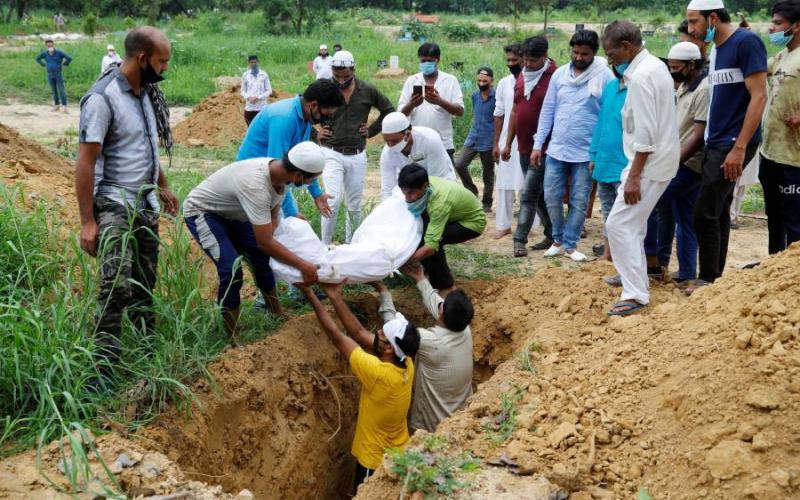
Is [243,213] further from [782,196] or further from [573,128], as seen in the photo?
[782,196]

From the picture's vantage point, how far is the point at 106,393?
146 inches

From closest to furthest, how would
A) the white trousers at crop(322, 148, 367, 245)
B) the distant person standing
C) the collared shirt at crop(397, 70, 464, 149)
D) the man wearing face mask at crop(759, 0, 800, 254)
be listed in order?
the man wearing face mask at crop(759, 0, 800, 254)
the white trousers at crop(322, 148, 367, 245)
the collared shirt at crop(397, 70, 464, 149)
the distant person standing

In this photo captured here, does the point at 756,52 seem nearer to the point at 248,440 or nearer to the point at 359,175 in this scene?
the point at 359,175

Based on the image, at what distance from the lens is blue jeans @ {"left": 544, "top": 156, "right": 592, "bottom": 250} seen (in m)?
6.13

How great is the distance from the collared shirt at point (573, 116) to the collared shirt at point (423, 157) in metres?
0.95

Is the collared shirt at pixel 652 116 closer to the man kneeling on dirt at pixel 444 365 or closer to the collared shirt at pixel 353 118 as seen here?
the man kneeling on dirt at pixel 444 365

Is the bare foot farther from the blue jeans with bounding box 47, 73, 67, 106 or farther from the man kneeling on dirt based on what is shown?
the blue jeans with bounding box 47, 73, 67, 106

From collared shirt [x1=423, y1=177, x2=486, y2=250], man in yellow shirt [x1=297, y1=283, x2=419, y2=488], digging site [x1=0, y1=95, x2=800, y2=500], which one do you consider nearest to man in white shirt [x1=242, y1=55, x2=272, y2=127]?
collared shirt [x1=423, y1=177, x2=486, y2=250]

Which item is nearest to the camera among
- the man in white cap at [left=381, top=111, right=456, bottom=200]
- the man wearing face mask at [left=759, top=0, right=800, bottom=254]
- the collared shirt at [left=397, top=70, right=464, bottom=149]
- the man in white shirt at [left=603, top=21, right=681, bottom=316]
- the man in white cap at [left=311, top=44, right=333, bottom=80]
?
the man in white shirt at [left=603, top=21, right=681, bottom=316]

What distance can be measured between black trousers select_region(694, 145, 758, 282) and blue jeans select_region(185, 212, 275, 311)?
291 centimetres

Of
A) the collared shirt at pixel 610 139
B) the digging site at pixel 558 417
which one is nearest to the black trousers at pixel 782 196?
the digging site at pixel 558 417

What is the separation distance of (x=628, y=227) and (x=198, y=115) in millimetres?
10518

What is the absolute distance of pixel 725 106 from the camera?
4.66 meters

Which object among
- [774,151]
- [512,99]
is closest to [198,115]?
[512,99]
